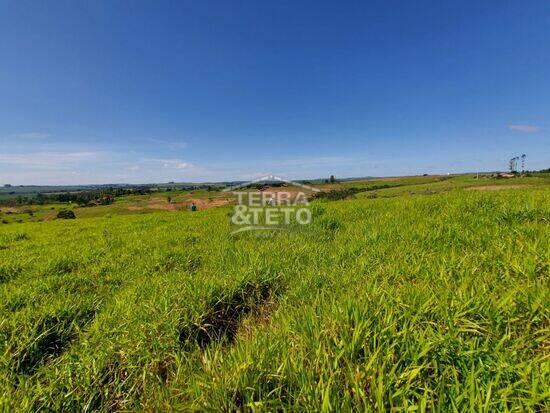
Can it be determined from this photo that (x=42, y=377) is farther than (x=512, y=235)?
No

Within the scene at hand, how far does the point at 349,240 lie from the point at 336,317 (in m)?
4.54

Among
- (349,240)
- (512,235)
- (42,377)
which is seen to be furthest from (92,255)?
(512,235)

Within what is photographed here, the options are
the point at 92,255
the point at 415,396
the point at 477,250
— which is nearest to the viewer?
the point at 415,396

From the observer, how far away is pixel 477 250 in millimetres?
4504

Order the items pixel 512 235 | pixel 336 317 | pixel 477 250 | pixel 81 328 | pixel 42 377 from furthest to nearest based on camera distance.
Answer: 1. pixel 512 235
2. pixel 477 250
3. pixel 81 328
4. pixel 42 377
5. pixel 336 317

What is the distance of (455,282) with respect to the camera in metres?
3.27

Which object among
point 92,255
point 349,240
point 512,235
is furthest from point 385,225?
point 92,255

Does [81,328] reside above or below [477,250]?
below

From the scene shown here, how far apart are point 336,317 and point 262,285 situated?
2.33 meters

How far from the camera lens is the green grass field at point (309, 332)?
6.17ft

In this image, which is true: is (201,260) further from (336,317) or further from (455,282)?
(455,282)

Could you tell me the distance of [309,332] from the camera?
2451 mm

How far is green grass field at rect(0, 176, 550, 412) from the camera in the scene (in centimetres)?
188

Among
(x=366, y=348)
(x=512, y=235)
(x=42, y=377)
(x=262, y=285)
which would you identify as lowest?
(x=42, y=377)
